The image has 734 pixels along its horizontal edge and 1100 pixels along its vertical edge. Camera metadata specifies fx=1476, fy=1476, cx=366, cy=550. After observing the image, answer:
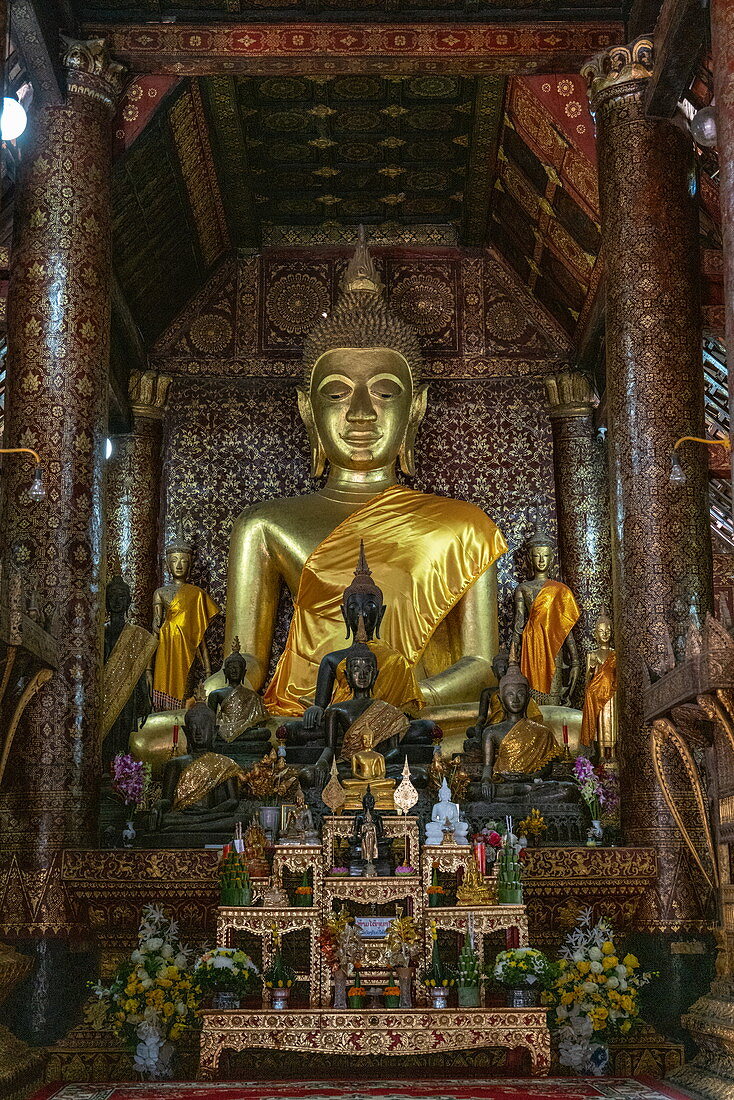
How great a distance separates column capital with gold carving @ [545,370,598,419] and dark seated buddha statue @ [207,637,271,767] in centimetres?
425

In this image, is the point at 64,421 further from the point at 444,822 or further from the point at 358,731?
the point at 444,822

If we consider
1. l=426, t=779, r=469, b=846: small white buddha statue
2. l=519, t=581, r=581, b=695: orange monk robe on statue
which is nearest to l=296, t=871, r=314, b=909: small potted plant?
l=426, t=779, r=469, b=846: small white buddha statue

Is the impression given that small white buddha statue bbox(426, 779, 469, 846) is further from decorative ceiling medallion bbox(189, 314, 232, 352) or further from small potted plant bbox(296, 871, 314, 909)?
decorative ceiling medallion bbox(189, 314, 232, 352)

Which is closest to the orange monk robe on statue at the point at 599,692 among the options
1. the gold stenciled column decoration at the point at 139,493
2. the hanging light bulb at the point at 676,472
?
the hanging light bulb at the point at 676,472

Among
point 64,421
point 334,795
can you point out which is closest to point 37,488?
point 64,421

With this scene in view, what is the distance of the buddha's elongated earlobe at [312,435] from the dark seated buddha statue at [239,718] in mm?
2842

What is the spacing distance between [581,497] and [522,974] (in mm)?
6119

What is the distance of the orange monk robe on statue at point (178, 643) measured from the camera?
36.8 ft

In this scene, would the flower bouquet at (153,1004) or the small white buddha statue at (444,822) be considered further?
the small white buddha statue at (444,822)

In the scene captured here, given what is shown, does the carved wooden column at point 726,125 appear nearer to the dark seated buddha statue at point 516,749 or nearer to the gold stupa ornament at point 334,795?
the gold stupa ornament at point 334,795

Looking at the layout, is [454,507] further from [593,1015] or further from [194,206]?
[593,1015]

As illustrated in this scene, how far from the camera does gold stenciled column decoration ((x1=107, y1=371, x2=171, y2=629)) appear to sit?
38.2 feet

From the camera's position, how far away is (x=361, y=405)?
37.2 feet

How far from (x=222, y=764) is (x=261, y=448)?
4570mm
